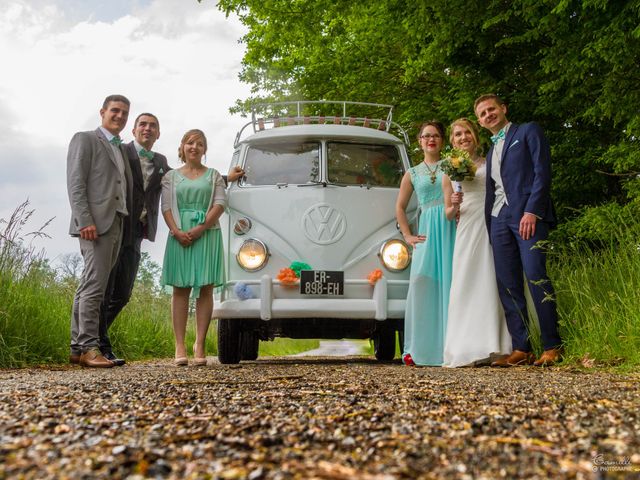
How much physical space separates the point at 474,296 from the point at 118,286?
3166 millimetres

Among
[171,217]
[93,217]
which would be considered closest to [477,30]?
[171,217]

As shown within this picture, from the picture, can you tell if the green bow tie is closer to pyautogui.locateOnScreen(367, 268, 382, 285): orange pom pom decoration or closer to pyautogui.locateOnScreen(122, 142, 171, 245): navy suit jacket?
pyautogui.locateOnScreen(122, 142, 171, 245): navy suit jacket

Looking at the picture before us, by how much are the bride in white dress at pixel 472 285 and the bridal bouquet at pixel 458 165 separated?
0.23 metres

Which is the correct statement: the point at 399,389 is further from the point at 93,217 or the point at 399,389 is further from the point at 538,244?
the point at 93,217

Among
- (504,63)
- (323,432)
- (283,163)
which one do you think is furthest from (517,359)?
(504,63)

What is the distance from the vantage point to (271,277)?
5871mm

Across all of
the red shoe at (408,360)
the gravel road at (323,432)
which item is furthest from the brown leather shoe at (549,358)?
the gravel road at (323,432)

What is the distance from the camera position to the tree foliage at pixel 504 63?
7059mm

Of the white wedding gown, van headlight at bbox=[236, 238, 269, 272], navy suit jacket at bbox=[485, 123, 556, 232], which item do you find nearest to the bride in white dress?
the white wedding gown

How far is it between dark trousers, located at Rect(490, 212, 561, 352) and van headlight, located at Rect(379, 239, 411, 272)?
2.85 ft

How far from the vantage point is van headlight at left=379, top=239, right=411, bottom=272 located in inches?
240

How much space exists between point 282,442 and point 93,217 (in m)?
4.25

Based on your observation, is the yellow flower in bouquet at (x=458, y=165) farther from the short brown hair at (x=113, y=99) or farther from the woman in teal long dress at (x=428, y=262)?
the short brown hair at (x=113, y=99)

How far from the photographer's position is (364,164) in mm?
6672
